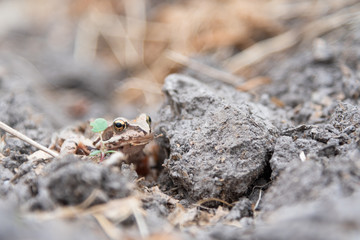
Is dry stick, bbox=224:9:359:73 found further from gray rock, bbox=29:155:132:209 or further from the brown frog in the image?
gray rock, bbox=29:155:132:209

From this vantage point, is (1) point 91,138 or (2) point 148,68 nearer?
(1) point 91,138

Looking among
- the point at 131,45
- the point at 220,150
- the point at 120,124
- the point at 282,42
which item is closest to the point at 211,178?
the point at 220,150

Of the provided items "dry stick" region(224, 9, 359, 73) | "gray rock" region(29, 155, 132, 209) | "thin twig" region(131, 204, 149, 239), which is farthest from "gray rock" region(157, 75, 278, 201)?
"dry stick" region(224, 9, 359, 73)

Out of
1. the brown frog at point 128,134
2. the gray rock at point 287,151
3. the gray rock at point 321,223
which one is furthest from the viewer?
the brown frog at point 128,134

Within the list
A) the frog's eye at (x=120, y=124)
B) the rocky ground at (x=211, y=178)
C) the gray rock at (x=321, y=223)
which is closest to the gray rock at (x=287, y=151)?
the rocky ground at (x=211, y=178)

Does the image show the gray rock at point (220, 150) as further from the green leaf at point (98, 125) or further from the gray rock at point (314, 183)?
the green leaf at point (98, 125)

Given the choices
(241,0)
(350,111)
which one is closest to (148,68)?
(241,0)

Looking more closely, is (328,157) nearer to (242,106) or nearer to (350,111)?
(350,111)
